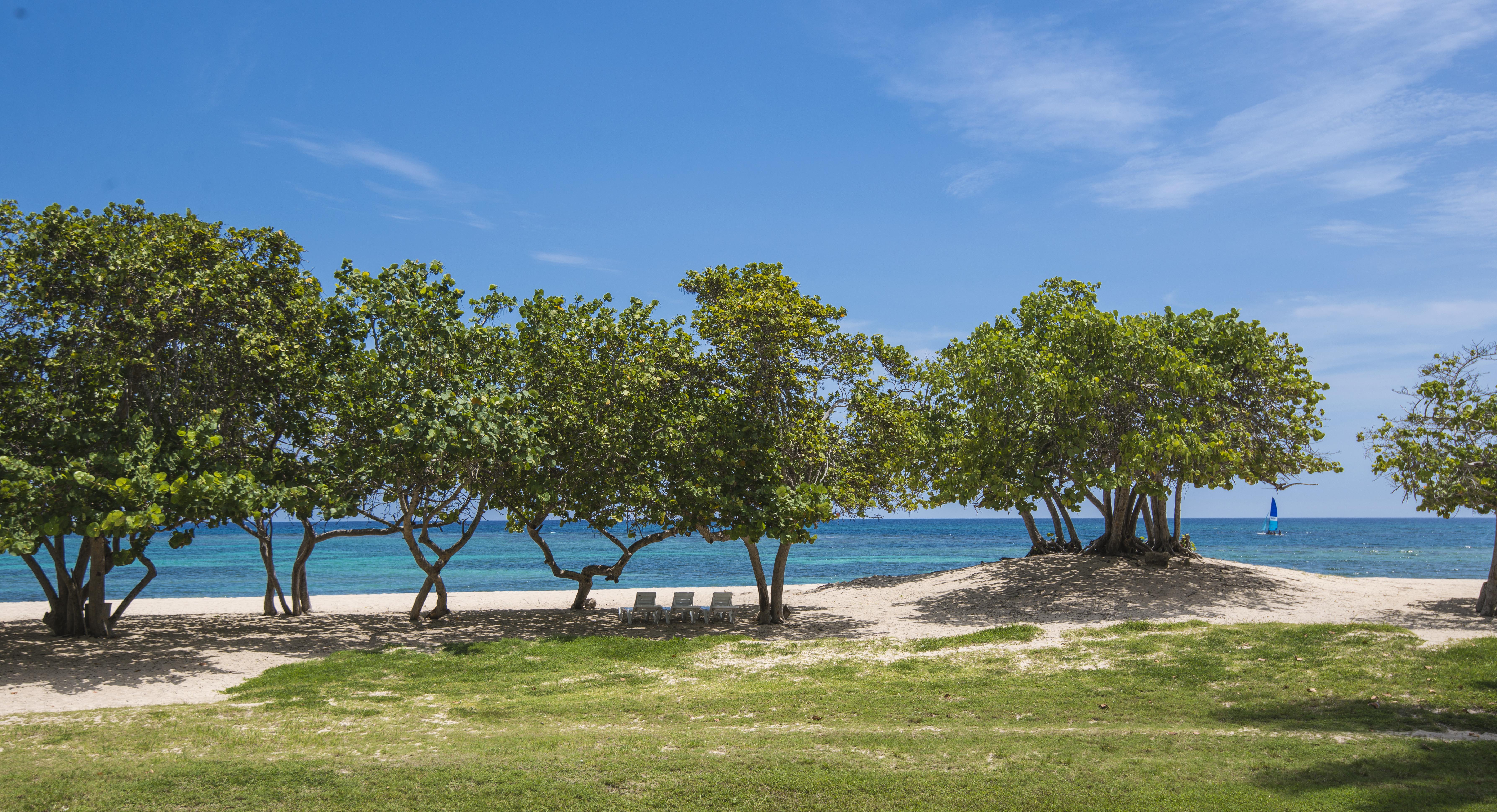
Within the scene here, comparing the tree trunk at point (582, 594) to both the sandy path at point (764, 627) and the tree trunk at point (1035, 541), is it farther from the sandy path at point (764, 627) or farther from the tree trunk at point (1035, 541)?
the tree trunk at point (1035, 541)

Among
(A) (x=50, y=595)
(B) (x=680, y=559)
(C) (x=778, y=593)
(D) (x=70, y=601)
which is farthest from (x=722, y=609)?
(B) (x=680, y=559)

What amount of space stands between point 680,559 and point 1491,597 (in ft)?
181

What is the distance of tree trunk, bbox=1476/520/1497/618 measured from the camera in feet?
58.7

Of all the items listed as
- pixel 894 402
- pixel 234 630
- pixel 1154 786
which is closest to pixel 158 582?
pixel 234 630

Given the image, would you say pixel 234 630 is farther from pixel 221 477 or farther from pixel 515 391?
pixel 515 391

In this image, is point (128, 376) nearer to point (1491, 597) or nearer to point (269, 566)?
point (269, 566)

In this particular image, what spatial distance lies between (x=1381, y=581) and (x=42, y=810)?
99.5ft

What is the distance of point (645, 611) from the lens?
20.4 metres

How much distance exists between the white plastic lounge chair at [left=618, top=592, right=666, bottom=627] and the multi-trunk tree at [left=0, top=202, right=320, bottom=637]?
8.09 m

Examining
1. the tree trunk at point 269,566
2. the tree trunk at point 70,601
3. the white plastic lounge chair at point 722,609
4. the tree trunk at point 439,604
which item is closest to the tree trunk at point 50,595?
the tree trunk at point 70,601

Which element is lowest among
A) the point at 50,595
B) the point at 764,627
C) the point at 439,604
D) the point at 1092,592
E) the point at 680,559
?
the point at 680,559

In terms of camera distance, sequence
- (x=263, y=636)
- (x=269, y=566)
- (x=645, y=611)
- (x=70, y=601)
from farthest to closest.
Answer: (x=269, y=566) < (x=645, y=611) < (x=263, y=636) < (x=70, y=601)

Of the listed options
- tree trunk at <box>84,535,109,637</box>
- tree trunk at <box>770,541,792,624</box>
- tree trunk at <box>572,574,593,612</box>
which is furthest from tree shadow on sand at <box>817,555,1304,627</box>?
tree trunk at <box>84,535,109,637</box>

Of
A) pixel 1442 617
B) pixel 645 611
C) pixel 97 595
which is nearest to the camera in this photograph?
pixel 97 595
